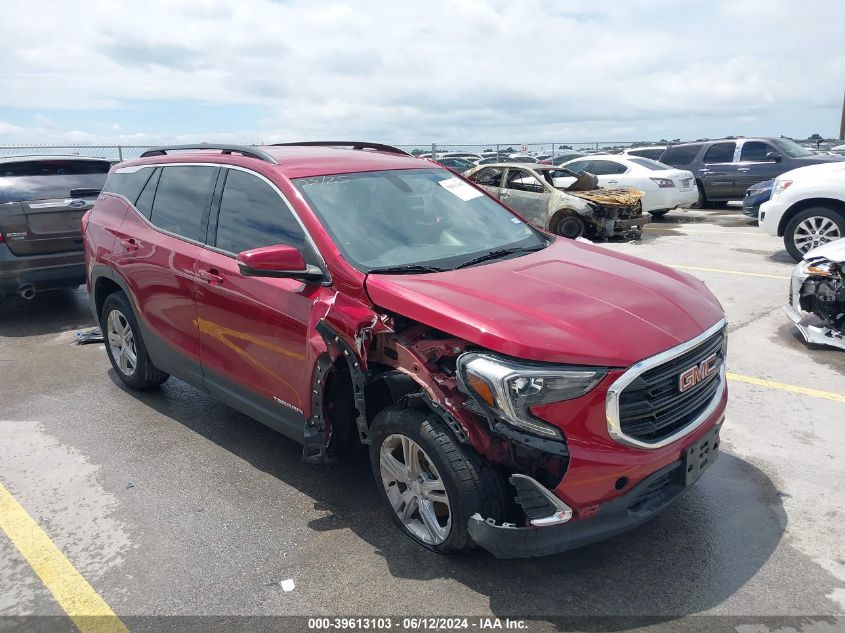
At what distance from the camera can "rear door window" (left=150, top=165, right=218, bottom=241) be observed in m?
4.20

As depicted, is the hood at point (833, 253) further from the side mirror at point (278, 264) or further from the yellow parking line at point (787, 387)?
the side mirror at point (278, 264)

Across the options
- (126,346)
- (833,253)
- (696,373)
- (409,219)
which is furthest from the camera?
(833,253)

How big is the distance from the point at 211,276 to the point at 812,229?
837 cm

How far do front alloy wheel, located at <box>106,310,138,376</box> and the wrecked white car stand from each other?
5.59 meters

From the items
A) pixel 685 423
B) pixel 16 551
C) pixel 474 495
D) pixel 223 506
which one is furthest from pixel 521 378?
pixel 16 551

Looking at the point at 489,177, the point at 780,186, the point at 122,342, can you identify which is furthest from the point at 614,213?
the point at 122,342

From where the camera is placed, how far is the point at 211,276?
12.8 feet

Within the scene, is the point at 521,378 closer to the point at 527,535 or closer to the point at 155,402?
the point at 527,535

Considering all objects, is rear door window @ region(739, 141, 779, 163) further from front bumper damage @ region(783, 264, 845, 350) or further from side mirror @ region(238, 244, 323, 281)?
side mirror @ region(238, 244, 323, 281)

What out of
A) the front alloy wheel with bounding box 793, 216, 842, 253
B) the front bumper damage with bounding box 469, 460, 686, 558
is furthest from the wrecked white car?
the front bumper damage with bounding box 469, 460, 686, 558

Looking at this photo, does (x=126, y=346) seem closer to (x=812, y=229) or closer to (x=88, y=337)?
(x=88, y=337)

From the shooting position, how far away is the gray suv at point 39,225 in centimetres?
682

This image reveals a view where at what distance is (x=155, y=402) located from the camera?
509 cm

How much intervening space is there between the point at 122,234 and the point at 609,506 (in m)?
3.90
